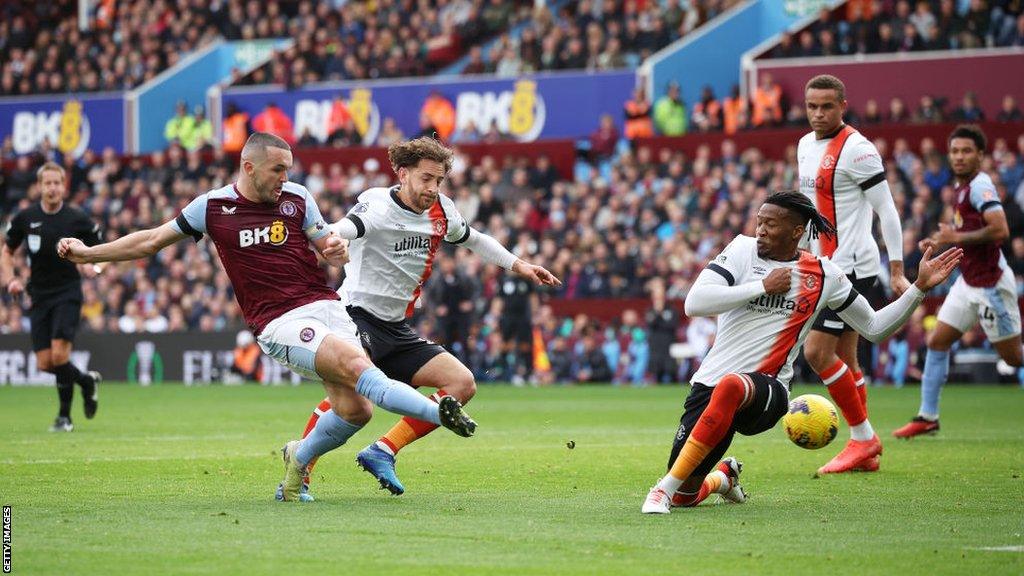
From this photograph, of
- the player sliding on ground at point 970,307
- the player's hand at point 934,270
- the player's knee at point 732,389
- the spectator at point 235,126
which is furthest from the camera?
the spectator at point 235,126

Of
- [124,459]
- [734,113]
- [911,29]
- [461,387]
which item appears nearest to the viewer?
[461,387]

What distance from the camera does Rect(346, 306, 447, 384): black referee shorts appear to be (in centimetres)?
Result: 1004

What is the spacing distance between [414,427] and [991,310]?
20.1 feet

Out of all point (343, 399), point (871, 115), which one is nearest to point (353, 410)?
point (343, 399)

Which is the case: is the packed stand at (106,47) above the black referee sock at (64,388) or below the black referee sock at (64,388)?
above

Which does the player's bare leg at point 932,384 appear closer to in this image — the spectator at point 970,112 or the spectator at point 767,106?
the spectator at point 970,112

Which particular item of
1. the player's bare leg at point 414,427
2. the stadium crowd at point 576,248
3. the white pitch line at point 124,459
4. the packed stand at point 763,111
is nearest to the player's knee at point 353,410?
the player's bare leg at point 414,427

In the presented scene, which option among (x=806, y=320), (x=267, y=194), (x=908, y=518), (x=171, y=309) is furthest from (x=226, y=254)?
(x=171, y=309)

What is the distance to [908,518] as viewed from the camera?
836 cm

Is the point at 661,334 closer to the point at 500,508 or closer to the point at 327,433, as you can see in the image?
the point at 327,433

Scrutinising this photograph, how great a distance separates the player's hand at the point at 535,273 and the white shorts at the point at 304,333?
1.34m

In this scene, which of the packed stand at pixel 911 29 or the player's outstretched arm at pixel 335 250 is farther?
the packed stand at pixel 911 29

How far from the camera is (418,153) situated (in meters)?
9.88

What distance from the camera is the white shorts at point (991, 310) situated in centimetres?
1369
